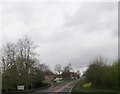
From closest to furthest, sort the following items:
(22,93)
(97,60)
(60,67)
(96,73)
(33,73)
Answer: (96,73), (97,60), (22,93), (33,73), (60,67)

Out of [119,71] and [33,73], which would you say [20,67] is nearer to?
[33,73]

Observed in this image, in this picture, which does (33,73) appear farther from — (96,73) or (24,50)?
(96,73)

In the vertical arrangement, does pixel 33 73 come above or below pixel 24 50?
below

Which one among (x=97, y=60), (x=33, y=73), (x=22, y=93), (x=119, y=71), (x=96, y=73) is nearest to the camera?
(x=119, y=71)

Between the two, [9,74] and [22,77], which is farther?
[22,77]

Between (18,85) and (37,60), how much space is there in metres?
8.04

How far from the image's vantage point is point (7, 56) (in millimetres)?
77000

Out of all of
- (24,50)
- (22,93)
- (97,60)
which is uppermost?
(24,50)

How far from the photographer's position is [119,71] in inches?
1297

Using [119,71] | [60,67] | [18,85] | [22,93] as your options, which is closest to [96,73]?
[22,93]

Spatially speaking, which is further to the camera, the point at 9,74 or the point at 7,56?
the point at 7,56

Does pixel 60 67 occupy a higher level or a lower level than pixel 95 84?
higher

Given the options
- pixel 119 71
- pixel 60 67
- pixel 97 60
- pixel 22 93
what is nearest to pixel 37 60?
pixel 22 93

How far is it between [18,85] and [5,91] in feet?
57.0
